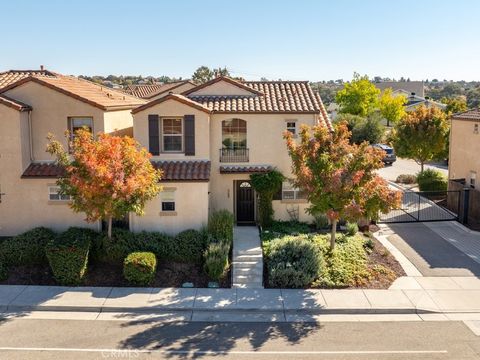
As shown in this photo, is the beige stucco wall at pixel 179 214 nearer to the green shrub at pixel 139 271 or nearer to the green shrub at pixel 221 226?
the green shrub at pixel 221 226

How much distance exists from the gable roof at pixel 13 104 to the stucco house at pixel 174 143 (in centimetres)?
4

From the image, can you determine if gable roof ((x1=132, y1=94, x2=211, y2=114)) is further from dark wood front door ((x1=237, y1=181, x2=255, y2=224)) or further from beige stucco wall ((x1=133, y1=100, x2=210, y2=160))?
dark wood front door ((x1=237, y1=181, x2=255, y2=224))

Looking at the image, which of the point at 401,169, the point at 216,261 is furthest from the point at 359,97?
the point at 216,261

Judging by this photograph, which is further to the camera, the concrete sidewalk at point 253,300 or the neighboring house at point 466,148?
the neighboring house at point 466,148

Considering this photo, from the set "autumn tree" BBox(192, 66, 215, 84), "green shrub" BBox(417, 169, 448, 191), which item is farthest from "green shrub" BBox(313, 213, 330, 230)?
"autumn tree" BBox(192, 66, 215, 84)

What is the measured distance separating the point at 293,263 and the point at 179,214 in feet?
17.2

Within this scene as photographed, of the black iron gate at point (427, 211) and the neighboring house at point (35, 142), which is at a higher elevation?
the neighboring house at point (35, 142)

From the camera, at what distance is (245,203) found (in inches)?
932

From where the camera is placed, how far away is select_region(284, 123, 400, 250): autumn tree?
1809cm

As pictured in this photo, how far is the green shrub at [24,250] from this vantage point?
1906cm

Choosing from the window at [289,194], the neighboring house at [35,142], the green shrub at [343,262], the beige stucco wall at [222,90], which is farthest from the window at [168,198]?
the green shrub at [343,262]

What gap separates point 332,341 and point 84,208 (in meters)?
9.57

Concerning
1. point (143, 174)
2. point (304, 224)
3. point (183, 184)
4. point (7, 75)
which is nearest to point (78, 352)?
point (143, 174)

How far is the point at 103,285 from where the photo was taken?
59.5 feet
